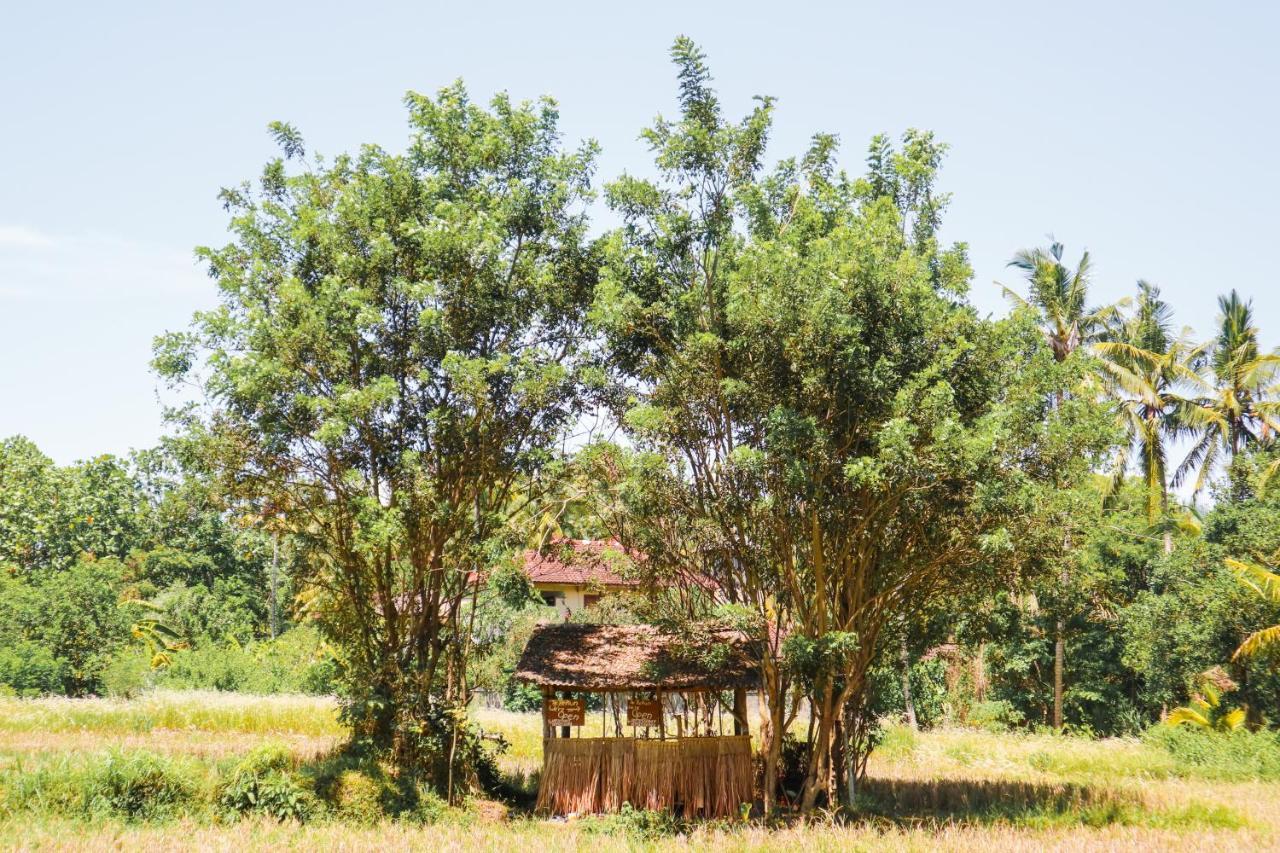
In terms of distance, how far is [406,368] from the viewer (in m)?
20.8

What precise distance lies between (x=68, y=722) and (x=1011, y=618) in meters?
24.1

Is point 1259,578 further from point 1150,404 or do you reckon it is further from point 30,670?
point 30,670

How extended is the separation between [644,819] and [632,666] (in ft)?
10.2

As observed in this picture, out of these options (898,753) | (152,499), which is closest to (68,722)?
(898,753)

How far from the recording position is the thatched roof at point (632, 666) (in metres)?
20.0

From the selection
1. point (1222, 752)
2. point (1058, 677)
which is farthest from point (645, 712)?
point (1058, 677)

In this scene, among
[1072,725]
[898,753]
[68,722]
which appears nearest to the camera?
[68,722]

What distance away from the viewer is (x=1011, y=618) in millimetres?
21672

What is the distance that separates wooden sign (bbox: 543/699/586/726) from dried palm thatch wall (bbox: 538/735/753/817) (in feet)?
1.39

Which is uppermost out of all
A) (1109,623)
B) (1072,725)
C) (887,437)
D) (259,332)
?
(259,332)

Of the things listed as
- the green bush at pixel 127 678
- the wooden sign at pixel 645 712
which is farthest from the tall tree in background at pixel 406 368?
the green bush at pixel 127 678

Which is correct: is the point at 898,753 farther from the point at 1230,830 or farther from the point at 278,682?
the point at 278,682

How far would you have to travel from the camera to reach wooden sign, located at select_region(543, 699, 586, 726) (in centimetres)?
2062

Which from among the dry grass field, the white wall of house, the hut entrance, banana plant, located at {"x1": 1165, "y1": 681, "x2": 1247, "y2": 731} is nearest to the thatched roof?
the hut entrance
